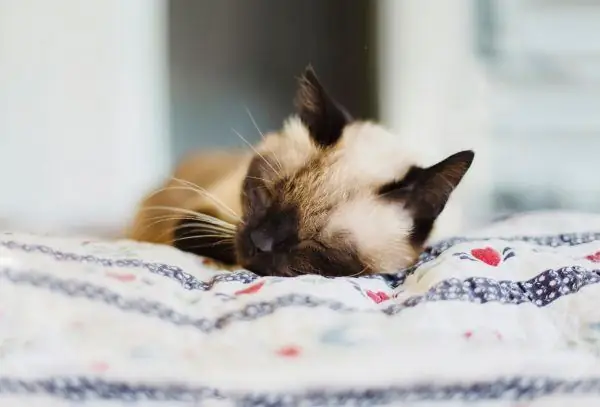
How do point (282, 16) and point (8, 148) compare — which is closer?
point (8, 148)

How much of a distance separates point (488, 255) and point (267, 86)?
6.27 feet

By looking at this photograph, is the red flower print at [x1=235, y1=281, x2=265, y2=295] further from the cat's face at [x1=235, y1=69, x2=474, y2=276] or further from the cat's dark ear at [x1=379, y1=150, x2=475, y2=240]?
the cat's dark ear at [x1=379, y1=150, x2=475, y2=240]

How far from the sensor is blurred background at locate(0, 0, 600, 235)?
2.10 meters

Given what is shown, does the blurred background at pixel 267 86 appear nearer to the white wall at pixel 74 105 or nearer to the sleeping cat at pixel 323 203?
the white wall at pixel 74 105

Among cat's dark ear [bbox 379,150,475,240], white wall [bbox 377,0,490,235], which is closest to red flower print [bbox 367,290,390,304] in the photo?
cat's dark ear [bbox 379,150,475,240]

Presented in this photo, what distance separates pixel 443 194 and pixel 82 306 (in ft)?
1.81

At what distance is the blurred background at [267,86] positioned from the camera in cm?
210

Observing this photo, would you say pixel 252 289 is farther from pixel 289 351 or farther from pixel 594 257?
pixel 594 257

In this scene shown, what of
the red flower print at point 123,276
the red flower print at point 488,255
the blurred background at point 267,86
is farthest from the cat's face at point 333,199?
the blurred background at point 267,86

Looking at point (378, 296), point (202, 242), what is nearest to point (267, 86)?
point (202, 242)

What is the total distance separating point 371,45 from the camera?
254 cm

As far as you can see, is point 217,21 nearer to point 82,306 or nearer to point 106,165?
point 106,165

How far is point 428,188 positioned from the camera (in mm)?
1030

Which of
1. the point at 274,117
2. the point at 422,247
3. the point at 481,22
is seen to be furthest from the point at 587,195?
the point at 422,247
